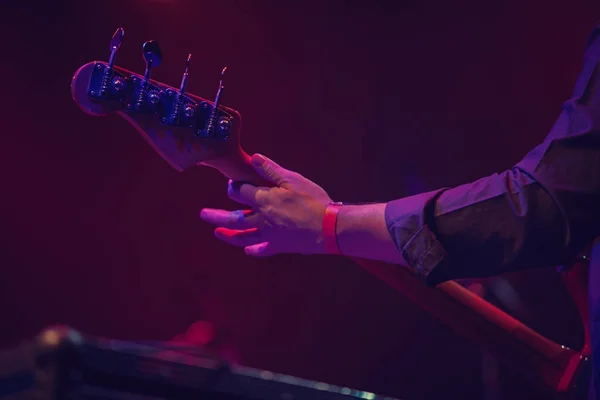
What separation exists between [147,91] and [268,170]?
37 centimetres

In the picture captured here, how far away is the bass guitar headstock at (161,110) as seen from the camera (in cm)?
134

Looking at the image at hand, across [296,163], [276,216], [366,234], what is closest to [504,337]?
[366,234]

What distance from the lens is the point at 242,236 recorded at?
1.41 m

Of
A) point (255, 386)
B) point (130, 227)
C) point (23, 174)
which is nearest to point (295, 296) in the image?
point (130, 227)

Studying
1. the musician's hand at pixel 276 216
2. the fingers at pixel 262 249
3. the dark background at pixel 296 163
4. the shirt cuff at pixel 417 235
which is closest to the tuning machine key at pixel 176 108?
the musician's hand at pixel 276 216

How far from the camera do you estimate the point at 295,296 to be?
8.95 feet

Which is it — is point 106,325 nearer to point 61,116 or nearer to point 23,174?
point 23,174

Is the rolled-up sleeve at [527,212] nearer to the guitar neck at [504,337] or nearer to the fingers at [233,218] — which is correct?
the fingers at [233,218]

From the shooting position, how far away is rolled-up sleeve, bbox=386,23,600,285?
933mm

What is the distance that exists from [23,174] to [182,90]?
1387mm

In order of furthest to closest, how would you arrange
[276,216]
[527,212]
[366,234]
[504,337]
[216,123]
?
1. [504,337]
2. [216,123]
3. [276,216]
4. [366,234]
5. [527,212]

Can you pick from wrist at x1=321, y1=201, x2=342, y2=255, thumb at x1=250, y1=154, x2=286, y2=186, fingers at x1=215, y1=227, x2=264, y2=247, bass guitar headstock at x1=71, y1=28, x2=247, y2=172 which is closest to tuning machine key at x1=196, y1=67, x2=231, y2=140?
bass guitar headstock at x1=71, y1=28, x2=247, y2=172

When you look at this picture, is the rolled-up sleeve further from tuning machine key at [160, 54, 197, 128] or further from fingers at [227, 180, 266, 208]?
tuning machine key at [160, 54, 197, 128]

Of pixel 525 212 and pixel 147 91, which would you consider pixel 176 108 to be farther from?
pixel 525 212
